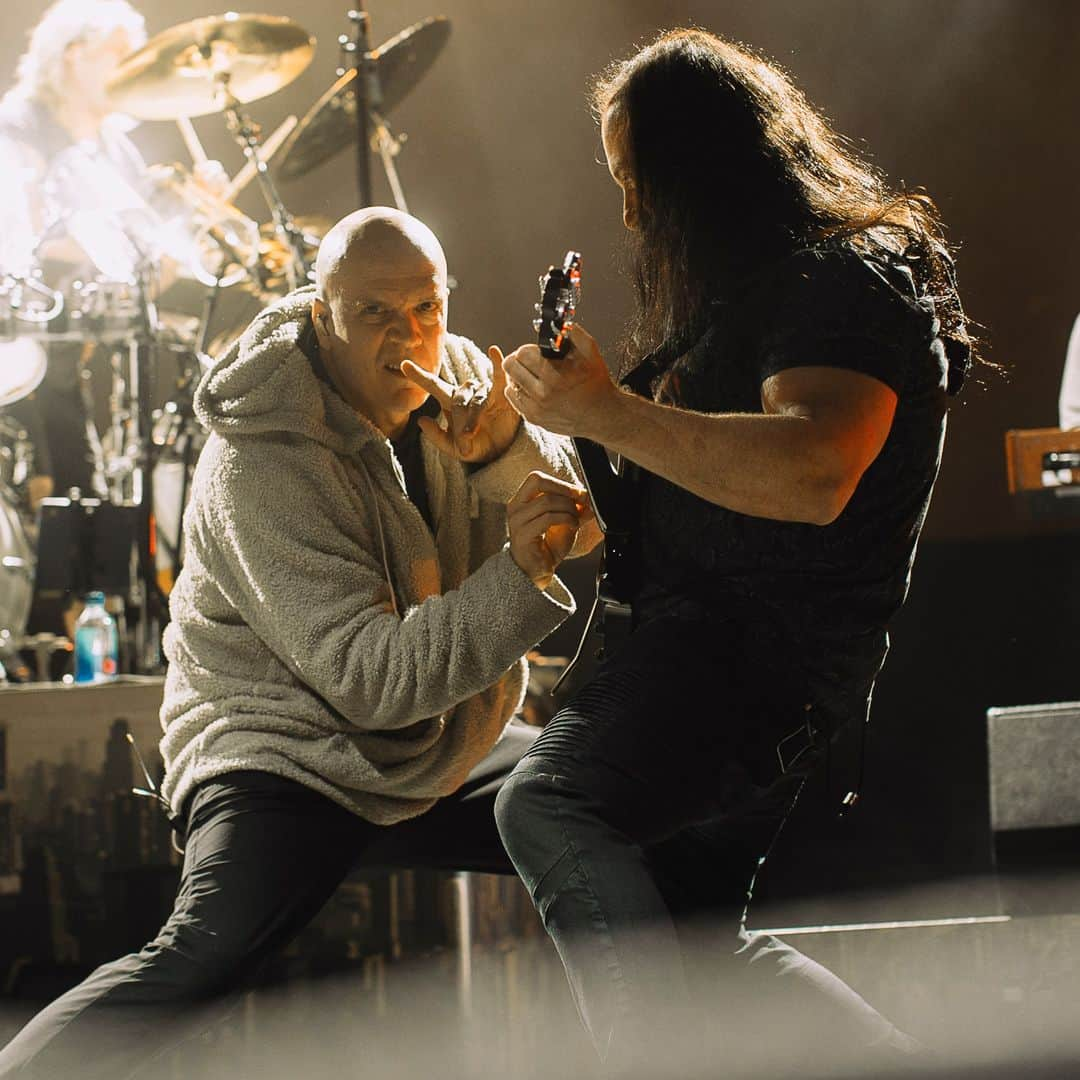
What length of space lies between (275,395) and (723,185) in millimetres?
732

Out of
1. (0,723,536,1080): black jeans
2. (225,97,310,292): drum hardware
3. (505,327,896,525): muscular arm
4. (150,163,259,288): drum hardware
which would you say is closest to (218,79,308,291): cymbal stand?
(225,97,310,292): drum hardware

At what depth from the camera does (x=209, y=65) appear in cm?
412

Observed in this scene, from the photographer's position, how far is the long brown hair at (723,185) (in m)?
1.63

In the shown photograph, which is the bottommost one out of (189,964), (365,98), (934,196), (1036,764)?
(189,964)

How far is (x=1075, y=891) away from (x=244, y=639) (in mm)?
1682

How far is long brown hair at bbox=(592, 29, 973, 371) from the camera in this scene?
1628 millimetres

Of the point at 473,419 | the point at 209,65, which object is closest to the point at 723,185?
the point at 473,419

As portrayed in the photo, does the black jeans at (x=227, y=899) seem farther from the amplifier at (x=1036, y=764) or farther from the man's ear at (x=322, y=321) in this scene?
the amplifier at (x=1036, y=764)

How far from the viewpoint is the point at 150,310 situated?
3885 mm

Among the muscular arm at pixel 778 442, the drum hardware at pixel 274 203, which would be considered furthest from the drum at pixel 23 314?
the muscular arm at pixel 778 442

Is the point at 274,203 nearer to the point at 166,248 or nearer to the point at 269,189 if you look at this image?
the point at 269,189

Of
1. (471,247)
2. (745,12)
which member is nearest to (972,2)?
(745,12)

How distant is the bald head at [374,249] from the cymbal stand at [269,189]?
1874mm

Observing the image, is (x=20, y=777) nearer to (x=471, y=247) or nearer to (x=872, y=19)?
(x=471, y=247)
